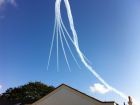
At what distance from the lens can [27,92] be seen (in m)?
73.6

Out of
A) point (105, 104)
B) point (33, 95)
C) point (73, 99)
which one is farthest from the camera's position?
point (33, 95)

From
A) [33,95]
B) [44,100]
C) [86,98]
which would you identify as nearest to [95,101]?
[86,98]

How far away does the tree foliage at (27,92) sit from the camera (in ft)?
238

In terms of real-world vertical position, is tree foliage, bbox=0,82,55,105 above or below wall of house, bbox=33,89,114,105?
above

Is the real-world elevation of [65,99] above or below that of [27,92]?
below

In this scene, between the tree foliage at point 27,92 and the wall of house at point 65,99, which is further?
the tree foliage at point 27,92

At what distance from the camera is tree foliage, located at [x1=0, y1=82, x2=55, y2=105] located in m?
72.5

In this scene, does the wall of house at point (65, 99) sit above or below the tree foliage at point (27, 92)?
below

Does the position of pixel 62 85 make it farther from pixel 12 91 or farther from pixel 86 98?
pixel 12 91

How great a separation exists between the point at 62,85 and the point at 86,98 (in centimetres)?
390

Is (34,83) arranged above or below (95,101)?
above

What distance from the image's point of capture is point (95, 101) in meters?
31.3

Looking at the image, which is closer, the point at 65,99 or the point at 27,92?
the point at 65,99

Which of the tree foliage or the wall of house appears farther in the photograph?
the tree foliage
